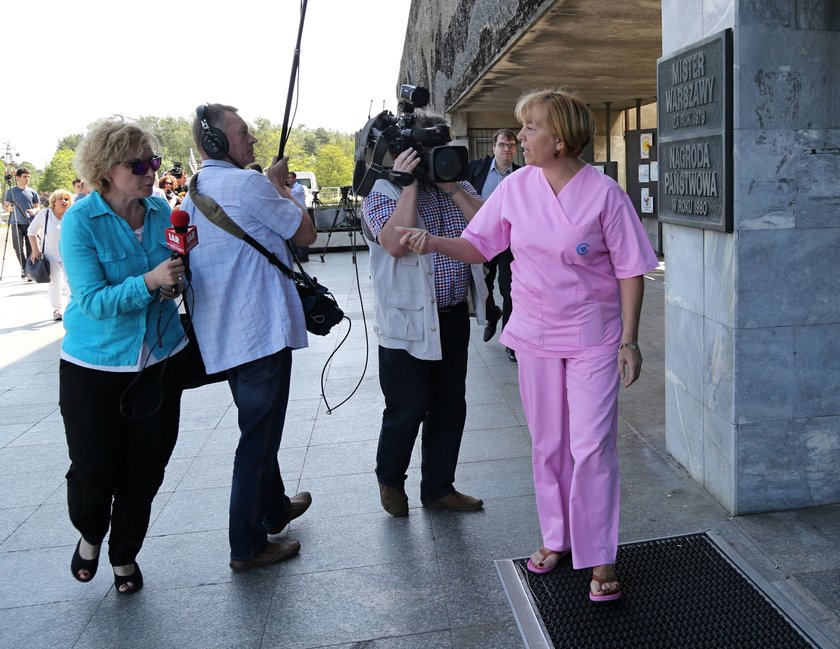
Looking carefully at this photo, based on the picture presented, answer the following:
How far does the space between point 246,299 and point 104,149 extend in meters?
0.78

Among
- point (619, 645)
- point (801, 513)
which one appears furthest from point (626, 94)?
point (619, 645)

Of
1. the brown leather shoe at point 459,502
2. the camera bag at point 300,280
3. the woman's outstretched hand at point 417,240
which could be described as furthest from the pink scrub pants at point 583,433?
the camera bag at point 300,280

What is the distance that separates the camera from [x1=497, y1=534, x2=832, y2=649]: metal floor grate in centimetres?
280

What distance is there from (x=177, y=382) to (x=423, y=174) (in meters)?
1.33

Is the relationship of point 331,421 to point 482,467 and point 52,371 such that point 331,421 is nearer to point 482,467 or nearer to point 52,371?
point 482,467

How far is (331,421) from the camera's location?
5562 mm

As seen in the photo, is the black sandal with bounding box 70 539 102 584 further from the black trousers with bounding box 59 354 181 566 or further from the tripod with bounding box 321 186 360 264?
the tripod with bounding box 321 186 360 264

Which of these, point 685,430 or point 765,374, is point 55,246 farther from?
point 765,374

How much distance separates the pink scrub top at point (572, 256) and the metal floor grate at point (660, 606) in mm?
930

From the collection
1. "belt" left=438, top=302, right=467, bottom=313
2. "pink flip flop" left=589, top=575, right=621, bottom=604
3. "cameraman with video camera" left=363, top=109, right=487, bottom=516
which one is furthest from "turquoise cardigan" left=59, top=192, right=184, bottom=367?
"pink flip flop" left=589, top=575, right=621, bottom=604

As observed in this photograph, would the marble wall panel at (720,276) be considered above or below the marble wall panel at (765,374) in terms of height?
above

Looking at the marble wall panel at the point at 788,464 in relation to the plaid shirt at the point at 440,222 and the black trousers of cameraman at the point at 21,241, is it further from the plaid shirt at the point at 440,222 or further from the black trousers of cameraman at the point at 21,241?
the black trousers of cameraman at the point at 21,241

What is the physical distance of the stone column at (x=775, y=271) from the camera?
333 cm

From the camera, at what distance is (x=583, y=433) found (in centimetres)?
300
